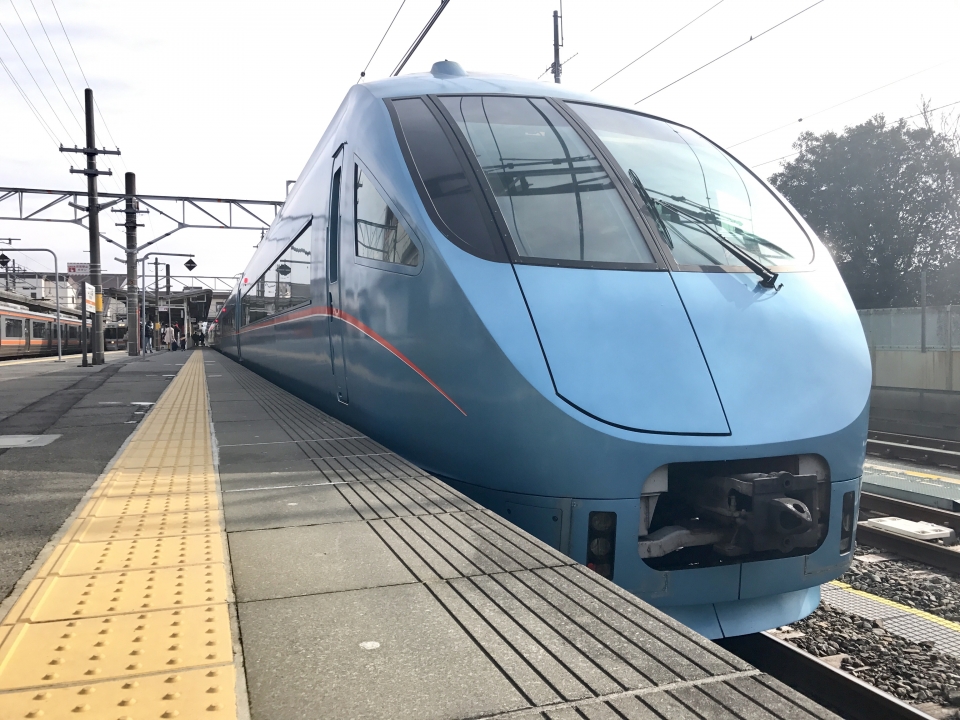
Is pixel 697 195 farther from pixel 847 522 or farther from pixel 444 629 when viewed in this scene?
pixel 444 629

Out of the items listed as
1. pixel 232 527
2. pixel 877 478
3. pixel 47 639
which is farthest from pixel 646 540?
pixel 877 478

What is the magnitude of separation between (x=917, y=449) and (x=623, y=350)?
7.59 m

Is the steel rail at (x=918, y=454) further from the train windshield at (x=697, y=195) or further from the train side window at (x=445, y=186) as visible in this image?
the train side window at (x=445, y=186)

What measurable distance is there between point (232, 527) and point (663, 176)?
2.71 meters

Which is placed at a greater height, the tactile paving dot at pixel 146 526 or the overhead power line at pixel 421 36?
the overhead power line at pixel 421 36

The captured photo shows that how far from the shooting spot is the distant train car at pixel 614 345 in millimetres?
2863

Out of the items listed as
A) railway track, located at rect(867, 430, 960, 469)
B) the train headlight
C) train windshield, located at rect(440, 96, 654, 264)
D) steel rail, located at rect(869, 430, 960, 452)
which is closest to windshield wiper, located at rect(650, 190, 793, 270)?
train windshield, located at rect(440, 96, 654, 264)

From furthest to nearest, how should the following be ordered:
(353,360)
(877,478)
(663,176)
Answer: (877,478)
(353,360)
(663,176)

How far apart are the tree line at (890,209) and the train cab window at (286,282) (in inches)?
910

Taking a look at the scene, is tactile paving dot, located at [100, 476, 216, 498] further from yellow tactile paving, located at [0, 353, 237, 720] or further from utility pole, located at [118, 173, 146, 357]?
utility pole, located at [118, 173, 146, 357]

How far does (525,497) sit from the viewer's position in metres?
3.01

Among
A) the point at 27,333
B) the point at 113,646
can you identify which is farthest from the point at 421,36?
the point at 27,333

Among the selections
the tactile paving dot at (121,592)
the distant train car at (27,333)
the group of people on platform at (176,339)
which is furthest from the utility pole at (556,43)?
the group of people on platform at (176,339)

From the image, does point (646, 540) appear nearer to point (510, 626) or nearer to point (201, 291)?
A: point (510, 626)
